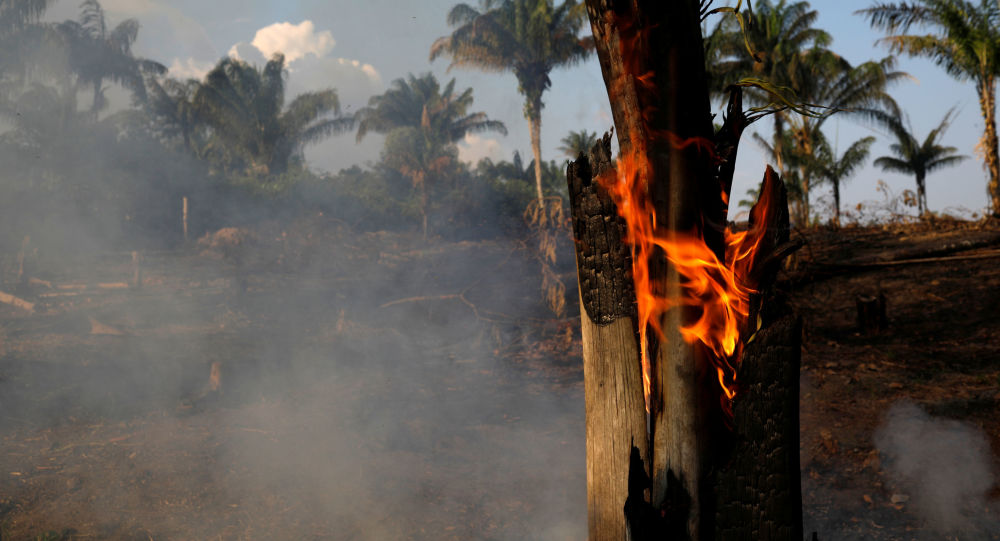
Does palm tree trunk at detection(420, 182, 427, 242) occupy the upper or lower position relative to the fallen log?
upper

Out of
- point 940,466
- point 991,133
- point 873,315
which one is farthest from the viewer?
point 991,133

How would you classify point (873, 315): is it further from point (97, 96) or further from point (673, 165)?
point (97, 96)

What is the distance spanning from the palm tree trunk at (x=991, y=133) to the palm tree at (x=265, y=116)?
91.9 ft

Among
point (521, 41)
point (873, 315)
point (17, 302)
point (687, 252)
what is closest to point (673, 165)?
point (687, 252)

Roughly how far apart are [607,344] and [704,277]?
0.47 m

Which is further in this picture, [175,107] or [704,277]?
[175,107]

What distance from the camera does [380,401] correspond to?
7.71m

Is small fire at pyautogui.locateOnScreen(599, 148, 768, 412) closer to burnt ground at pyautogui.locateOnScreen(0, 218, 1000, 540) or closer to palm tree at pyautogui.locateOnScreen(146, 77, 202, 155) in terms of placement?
burnt ground at pyautogui.locateOnScreen(0, 218, 1000, 540)

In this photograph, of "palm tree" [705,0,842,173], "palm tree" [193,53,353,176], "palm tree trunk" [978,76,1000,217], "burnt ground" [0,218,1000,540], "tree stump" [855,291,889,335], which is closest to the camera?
"burnt ground" [0,218,1000,540]

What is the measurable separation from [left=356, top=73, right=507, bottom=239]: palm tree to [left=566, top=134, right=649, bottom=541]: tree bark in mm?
24929

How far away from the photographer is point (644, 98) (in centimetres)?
196

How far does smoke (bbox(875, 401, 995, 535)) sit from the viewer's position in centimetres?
395

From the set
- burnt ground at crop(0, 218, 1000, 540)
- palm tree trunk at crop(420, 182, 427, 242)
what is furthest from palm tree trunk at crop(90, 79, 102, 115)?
palm tree trunk at crop(420, 182, 427, 242)

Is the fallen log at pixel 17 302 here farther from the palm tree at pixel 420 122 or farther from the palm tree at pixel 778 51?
the palm tree at pixel 778 51
